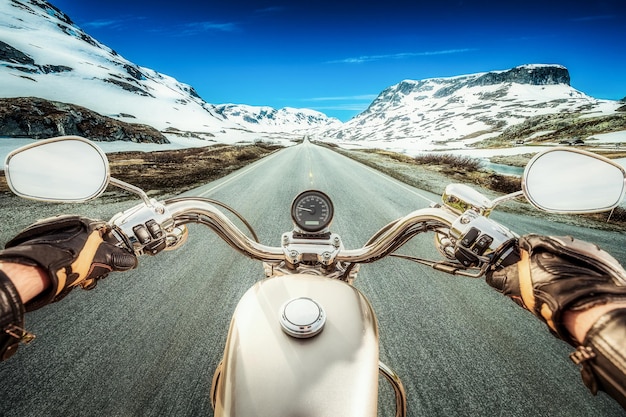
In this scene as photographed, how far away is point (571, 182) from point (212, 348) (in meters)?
2.77

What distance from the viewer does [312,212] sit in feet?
6.30

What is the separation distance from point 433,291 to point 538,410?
61.5 inches

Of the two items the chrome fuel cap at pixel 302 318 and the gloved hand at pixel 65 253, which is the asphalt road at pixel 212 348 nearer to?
the gloved hand at pixel 65 253

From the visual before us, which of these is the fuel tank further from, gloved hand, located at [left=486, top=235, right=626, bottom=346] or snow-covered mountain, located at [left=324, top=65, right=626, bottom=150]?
snow-covered mountain, located at [left=324, top=65, right=626, bottom=150]

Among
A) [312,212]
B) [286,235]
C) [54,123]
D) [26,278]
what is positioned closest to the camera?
[26,278]

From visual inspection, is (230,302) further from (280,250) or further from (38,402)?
(280,250)

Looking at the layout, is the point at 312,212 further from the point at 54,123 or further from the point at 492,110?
the point at 492,110

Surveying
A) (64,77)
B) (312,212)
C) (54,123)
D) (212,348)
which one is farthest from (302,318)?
(64,77)

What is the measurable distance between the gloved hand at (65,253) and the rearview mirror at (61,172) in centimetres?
17

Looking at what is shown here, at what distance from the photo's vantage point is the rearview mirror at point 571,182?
1.08 m

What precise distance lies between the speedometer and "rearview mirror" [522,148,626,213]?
1.10 meters

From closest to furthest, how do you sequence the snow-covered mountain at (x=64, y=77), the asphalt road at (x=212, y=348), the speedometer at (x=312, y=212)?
1. the speedometer at (x=312, y=212)
2. the asphalt road at (x=212, y=348)
3. the snow-covered mountain at (x=64, y=77)

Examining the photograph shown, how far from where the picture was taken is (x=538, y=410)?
1.95 meters

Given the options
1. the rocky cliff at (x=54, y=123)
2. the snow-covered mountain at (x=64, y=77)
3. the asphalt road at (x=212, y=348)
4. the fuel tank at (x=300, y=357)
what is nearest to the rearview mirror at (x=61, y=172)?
the fuel tank at (x=300, y=357)
